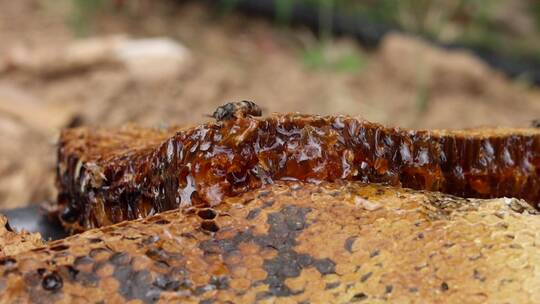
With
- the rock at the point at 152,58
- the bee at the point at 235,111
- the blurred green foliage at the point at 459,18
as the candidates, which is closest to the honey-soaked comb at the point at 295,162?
the bee at the point at 235,111

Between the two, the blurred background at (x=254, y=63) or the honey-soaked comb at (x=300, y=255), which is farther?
the blurred background at (x=254, y=63)

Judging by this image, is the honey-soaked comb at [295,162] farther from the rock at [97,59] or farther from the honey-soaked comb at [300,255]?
the rock at [97,59]

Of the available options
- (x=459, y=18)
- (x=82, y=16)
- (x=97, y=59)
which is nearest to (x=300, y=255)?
(x=97, y=59)

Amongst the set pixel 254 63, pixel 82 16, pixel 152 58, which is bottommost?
pixel 254 63

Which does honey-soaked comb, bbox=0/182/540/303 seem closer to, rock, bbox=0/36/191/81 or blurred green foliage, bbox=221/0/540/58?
rock, bbox=0/36/191/81

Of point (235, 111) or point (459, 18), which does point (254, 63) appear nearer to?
point (459, 18)

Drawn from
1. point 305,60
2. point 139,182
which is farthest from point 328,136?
point 305,60

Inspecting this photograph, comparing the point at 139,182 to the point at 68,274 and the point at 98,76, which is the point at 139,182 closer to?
the point at 68,274

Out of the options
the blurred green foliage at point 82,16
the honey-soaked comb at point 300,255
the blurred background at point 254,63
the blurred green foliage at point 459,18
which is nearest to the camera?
the honey-soaked comb at point 300,255
